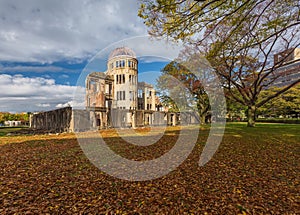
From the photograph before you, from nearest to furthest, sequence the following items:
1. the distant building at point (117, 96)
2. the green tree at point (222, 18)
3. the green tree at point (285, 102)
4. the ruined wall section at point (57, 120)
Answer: the green tree at point (222, 18) < the ruined wall section at point (57, 120) < the distant building at point (117, 96) < the green tree at point (285, 102)

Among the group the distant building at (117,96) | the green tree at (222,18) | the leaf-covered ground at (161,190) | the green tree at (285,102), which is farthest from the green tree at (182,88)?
the leaf-covered ground at (161,190)

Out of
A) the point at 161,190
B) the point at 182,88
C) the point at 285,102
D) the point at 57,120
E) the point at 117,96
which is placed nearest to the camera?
the point at 161,190

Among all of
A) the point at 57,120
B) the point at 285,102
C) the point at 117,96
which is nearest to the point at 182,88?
the point at 117,96

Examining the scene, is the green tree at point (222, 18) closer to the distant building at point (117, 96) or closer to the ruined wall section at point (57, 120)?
the distant building at point (117, 96)

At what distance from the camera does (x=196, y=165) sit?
4.89 m

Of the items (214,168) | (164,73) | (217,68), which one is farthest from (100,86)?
(214,168)

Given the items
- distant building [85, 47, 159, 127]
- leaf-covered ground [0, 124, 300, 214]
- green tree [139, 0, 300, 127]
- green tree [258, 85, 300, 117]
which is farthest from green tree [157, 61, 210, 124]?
leaf-covered ground [0, 124, 300, 214]

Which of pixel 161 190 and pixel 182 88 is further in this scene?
pixel 182 88

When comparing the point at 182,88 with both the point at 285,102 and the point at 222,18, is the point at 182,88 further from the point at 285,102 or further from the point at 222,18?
the point at 285,102

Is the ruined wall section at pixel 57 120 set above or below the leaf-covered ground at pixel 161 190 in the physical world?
above

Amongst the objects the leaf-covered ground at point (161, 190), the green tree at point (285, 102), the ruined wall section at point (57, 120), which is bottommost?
the leaf-covered ground at point (161, 190)

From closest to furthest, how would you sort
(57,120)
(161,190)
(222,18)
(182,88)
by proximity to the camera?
(161,190) < (222,18) < (57,120) < (182,88)

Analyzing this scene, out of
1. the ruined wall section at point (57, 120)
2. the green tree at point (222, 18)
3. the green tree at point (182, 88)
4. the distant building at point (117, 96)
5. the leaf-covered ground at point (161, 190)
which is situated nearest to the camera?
the leaf-covered ground at point (161, 190)

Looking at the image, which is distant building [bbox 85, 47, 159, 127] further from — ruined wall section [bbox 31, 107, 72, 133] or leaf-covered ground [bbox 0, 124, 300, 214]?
leaf-covered ground [bbox 0, 124, 300, 214]
